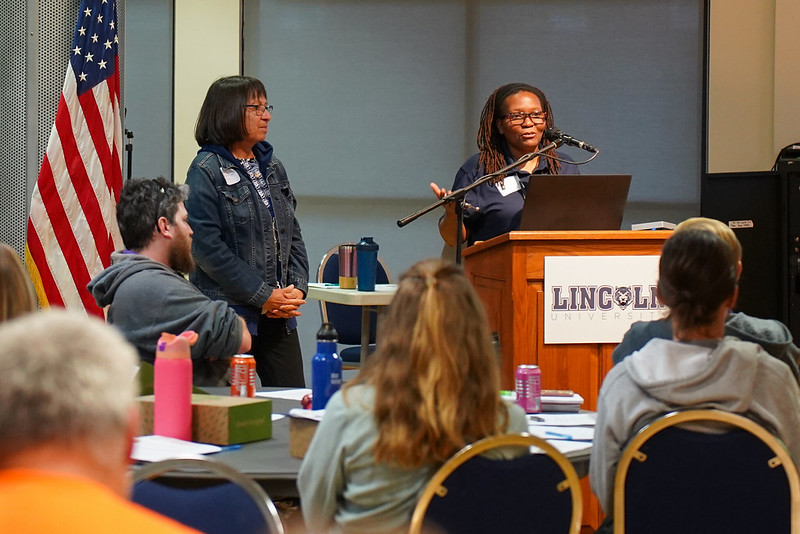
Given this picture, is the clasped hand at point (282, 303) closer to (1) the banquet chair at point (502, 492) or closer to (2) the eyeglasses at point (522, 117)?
(2) the eyeglasses at point (522, 117)

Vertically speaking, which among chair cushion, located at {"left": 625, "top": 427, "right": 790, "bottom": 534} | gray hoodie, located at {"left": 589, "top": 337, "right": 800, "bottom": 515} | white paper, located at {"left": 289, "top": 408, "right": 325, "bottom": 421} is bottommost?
chair cushion, located at {"left": 625, "top": 427, "right": 790, "bottom": 534}

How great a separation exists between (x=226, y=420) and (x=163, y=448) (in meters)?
0.18

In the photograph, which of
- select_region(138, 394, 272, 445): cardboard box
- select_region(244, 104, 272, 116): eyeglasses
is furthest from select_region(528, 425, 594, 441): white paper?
select_region(244, 104, 272, 116): eyeglasses

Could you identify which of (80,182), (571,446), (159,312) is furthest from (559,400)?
(80,182)

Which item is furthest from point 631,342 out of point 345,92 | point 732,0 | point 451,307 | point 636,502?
point 732,0

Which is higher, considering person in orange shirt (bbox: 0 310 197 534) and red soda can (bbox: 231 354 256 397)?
person in orange shirt (bbox: 0 310 197 534)

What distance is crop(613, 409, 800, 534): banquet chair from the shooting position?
2.03 m

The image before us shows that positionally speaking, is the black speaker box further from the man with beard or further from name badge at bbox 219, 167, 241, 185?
the man with beard

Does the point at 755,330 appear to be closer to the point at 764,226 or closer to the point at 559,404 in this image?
the point at 559,404

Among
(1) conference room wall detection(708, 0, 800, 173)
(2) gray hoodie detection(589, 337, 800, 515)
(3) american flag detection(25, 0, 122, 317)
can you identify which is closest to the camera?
(2) gray hoodie detection(589, 337, 800, 515)

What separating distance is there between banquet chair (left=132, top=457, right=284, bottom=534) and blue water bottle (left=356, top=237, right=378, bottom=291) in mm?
2488

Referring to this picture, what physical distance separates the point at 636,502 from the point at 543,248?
150 centimetres

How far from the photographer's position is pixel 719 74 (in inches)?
279

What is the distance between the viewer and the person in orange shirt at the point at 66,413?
0.76 m
